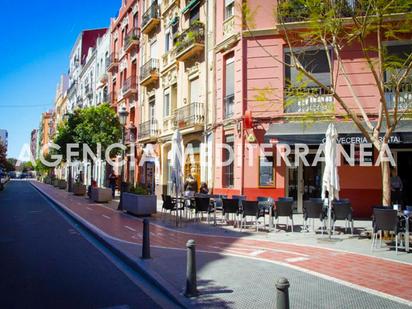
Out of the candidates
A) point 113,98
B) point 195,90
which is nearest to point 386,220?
point 195,90

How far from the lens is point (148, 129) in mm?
28453

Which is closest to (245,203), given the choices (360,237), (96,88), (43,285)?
(360,237)

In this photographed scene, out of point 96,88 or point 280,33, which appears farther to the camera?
point 96,88

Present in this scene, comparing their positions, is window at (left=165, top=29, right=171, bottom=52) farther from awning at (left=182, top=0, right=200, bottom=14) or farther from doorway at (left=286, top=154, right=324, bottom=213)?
doorway at (left=286, top=154, right=324, bottom=213)

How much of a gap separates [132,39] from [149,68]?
5.28m

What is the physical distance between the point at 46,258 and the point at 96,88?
41.0 meters

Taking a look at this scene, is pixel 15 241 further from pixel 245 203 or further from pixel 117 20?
pixel 117 20

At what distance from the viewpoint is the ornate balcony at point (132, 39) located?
3188 cm

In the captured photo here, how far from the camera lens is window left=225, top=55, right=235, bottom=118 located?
1875 centimetres

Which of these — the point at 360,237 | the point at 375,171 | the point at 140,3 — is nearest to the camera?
the point at 360,237

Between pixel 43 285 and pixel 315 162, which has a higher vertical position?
pixel 315 162

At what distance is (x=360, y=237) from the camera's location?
36.8ft

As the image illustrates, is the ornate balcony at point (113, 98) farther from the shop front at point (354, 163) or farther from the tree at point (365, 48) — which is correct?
the shop front at point (354, 163)

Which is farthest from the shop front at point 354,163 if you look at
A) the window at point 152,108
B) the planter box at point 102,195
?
the window at point 152,108
